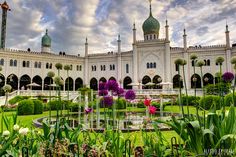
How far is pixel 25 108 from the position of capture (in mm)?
16828

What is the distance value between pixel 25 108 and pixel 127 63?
28921 millimetres

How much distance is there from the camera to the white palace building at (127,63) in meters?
37.9

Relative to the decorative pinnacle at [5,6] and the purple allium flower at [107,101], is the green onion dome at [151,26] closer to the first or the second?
the decorative pinnacle at [5,6]

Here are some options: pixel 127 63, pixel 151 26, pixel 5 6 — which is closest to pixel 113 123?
pixel 127 63

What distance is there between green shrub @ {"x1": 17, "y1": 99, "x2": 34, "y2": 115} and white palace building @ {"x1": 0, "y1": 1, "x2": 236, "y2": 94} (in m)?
22.5

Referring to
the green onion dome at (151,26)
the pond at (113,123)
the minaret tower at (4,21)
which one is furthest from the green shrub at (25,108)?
the green onion dome at (151,26)

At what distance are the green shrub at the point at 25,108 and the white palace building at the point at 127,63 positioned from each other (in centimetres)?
2247

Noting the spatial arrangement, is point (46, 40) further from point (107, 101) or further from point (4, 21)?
point (107, 101)

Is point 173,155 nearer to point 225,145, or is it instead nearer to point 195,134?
point 195,134

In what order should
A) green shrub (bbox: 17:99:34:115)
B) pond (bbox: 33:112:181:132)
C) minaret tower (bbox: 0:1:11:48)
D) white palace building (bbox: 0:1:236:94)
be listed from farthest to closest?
minaret tower (bbox: 0:1:11:48), white palace building (bbox: 0:1:236:94), green shrub (bbox: 17:99:34:115), pond (bbox: 33:112:181:132)

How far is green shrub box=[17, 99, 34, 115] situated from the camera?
54.9ft

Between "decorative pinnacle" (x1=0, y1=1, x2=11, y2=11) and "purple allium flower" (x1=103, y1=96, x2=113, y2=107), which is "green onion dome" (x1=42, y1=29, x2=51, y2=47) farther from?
"purple allium flower" (x1=103, y1=96, x2=113, y2=107)

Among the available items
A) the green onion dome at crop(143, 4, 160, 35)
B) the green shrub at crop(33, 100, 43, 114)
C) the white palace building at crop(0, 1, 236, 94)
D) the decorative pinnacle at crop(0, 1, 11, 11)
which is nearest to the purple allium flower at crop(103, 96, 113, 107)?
the green shrub at crop(33, 100, 43, 114)

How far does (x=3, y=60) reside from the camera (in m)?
37.1
